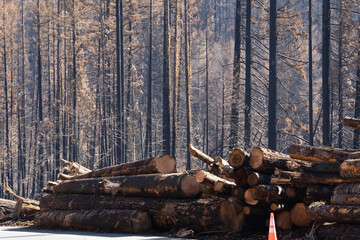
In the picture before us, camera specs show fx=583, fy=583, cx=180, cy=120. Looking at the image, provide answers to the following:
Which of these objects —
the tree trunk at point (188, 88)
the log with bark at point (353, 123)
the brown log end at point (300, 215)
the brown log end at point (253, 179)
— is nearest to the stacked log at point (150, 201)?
the brown log end at point (253, 179)

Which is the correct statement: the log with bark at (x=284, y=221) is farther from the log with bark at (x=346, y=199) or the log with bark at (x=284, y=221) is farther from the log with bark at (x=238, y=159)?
the log with bark at (x=346, y=199)

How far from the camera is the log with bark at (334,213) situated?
31.0 ft

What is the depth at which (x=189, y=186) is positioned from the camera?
1255 cm

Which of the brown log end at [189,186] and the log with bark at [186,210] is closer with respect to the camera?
the log with bark at [186,210]

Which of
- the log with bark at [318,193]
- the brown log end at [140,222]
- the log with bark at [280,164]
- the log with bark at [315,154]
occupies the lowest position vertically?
the brown log end at [140,222]

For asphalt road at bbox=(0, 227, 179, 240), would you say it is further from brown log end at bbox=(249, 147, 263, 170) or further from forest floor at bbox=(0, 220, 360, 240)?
brown log end at bbox=(249, 147, 263, 170)

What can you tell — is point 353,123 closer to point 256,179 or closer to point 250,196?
point 256,179

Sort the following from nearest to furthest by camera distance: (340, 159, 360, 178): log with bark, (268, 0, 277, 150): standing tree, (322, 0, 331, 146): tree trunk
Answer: (340, 159, 360, 178): log with bark → (322, 0, 331, 146): tree trunk → (268, 0, 277, 150): standing tree

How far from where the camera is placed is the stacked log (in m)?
11.8

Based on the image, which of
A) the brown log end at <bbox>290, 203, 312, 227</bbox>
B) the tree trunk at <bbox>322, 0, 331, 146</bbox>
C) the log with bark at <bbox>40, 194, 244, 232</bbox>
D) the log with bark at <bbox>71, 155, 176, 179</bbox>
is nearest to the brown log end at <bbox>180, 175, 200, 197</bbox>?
the log with bark at <bbox>40, 194, 244, 232</bbox>

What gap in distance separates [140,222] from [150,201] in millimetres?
627

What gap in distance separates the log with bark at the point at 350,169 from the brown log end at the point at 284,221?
5.39ft

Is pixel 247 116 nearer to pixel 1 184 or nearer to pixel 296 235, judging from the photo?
pixel 296 235

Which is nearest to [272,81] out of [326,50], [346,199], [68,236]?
[326,50]
